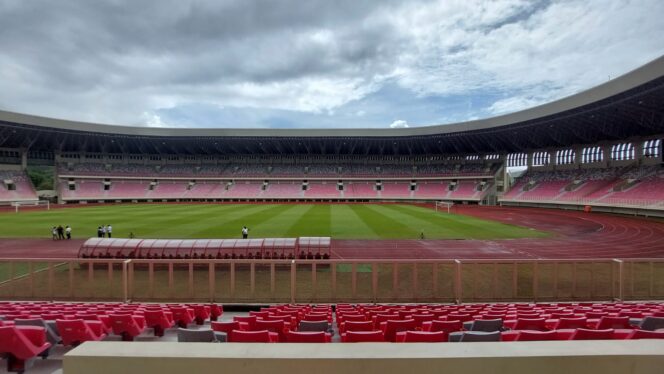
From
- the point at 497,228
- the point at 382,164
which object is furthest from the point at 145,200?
the point at 497,228

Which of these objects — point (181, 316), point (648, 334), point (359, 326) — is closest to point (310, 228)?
point (181, 316)

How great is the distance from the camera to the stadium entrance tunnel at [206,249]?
63.1 ft

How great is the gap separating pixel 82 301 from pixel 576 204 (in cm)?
6272

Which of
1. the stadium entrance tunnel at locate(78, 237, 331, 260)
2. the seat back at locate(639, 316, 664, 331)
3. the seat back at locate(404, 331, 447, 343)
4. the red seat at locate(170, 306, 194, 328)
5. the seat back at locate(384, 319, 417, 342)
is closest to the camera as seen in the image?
the seat back at locate(404, 331, 447, 343)

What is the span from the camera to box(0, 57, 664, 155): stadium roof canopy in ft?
143

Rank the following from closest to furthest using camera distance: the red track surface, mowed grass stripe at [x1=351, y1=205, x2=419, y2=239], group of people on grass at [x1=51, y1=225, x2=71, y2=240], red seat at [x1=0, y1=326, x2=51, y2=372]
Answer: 1. red seat at [x1=0, y1=326, x2=51, y2=372]
2. the red track surface
3. group of people on grass at [x1=51, y1=225, x2=71, y2=240]
4. mowed grass stripe at [x1=351, y1=205, x2=419, y2=239]

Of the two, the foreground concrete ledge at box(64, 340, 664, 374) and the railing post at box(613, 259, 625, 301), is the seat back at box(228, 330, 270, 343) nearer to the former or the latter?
the foreground concrete ledge at box(64, 340, 664, 374)

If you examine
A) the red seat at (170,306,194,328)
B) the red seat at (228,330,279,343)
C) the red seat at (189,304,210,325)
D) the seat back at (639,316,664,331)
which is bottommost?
the red seat at (189,304,210,325)

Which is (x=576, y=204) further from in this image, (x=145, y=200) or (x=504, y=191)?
(x=145, y=200)

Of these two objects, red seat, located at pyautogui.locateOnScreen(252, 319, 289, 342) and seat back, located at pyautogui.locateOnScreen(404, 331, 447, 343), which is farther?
red seat, located at pyautogui.locateOnScreen(252, 319, 289, 342)

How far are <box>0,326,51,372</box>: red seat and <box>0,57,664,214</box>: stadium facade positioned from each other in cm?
5524

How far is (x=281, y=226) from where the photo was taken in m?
36.6

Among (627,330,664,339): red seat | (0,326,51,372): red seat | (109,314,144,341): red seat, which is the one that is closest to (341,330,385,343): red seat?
(627,330,664,339): red seat

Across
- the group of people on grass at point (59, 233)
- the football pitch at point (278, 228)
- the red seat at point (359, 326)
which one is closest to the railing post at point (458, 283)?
the red seat at point (359, 326)
